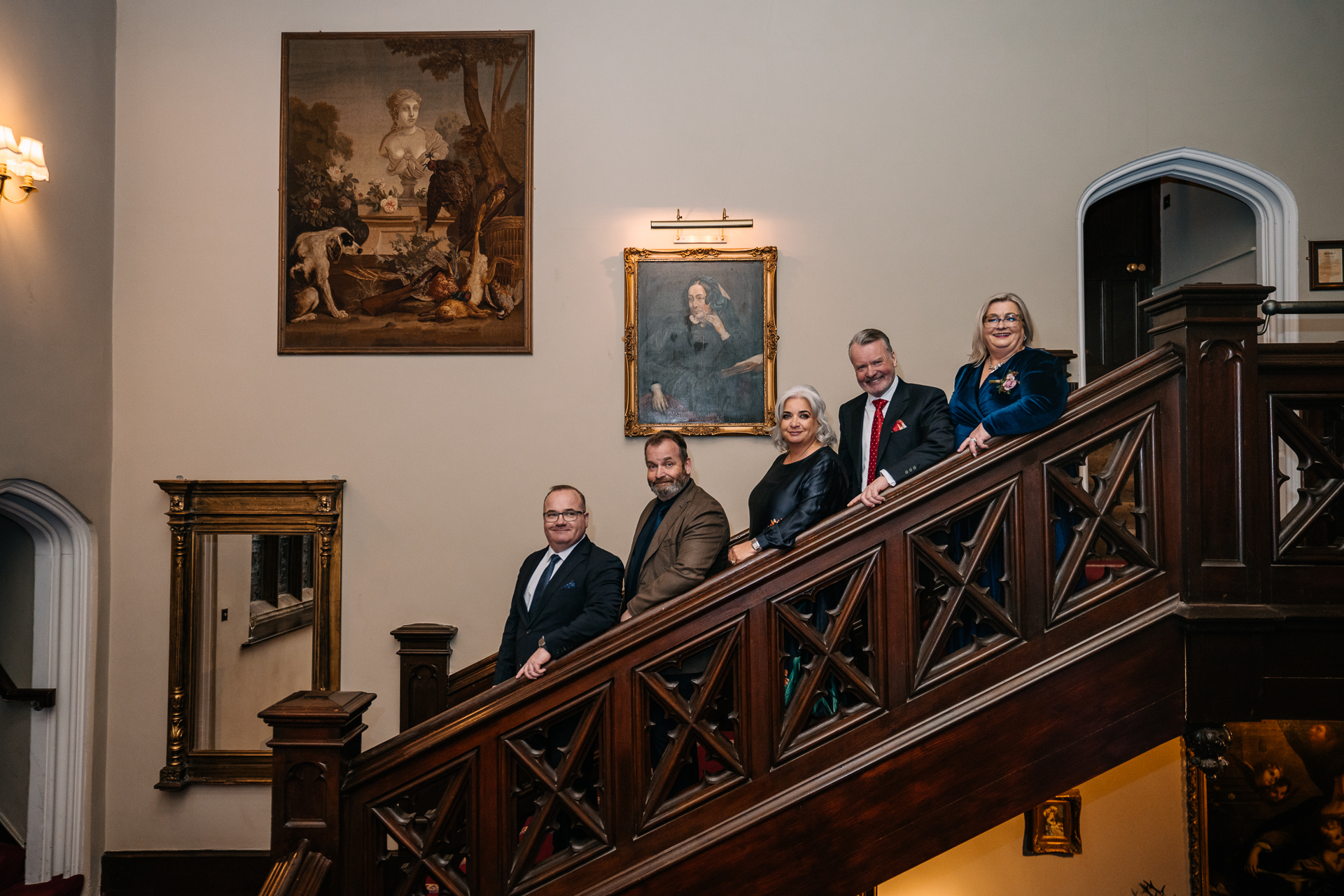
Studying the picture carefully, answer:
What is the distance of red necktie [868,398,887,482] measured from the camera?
3.19 m

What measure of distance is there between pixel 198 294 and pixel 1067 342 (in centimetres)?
556

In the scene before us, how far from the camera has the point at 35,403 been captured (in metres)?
4.80

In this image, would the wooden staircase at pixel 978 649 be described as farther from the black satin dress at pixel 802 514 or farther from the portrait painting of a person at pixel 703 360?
the portrait painting of a person at pixel 703 360

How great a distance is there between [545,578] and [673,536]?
0.57m

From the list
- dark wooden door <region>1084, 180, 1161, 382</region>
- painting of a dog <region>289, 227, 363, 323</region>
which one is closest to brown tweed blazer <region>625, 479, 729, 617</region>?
painting of a dog <region>289, 227, 363, 323</region>

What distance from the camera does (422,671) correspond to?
5.25 meters

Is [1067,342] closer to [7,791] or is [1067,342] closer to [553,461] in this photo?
[553,461]

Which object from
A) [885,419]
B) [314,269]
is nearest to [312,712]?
[885,419]

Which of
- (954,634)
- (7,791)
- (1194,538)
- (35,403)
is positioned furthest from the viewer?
(7,791)

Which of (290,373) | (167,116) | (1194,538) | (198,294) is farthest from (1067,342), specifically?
(167,116)

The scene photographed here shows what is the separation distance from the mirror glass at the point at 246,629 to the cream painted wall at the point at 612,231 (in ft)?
0.93

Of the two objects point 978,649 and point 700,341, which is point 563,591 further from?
point 700,341

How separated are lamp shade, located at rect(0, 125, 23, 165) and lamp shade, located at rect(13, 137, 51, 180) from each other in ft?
0.07

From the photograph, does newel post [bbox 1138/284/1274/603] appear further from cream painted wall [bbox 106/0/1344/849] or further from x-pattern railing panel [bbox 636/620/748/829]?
cream painted wall [bbox 106/0/1344/849]
